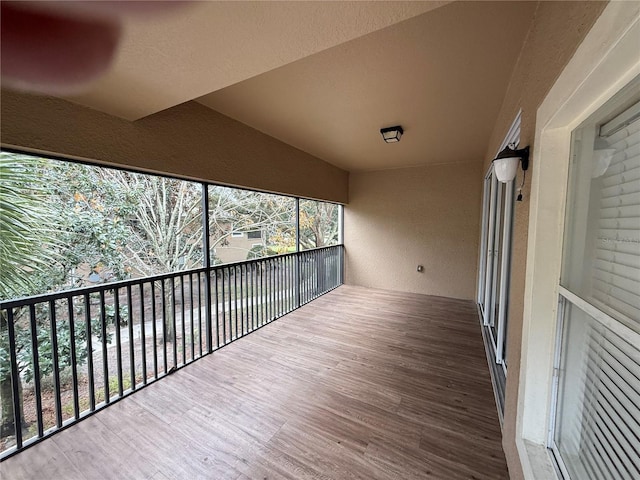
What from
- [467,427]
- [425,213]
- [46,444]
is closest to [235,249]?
[46,444]

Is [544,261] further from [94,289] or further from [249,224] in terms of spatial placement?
[249,224]

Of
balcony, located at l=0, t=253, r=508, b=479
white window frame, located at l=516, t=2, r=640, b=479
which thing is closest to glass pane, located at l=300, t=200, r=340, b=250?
balcony, located at l=0, t=253, r=508, b=479

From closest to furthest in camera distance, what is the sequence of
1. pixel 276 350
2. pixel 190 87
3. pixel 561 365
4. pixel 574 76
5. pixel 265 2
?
pixel 574 76 < pixel 265 2 < pixel 561 365 < pixel 190 87 < pixel 276 350

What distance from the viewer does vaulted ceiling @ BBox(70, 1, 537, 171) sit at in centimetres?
103

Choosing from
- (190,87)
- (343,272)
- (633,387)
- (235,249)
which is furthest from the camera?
(343,272)

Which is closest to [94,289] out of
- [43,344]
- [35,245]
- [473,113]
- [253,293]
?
[35,245]

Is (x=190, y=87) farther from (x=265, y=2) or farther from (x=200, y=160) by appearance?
(x=200, y=160)

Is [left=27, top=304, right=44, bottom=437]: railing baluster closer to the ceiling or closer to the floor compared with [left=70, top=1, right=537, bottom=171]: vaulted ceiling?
closer to the floor

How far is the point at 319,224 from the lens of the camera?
5.80 meters

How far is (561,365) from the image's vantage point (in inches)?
42.3

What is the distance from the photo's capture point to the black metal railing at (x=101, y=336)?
5.28ft

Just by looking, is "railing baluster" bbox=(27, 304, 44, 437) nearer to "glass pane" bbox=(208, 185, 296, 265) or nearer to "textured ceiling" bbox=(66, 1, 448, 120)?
"textured ceiling" bbox=(66, 1, 448, 120)

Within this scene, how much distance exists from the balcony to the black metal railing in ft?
0.19

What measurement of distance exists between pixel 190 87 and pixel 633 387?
88.2 inches
